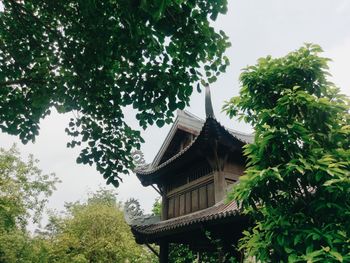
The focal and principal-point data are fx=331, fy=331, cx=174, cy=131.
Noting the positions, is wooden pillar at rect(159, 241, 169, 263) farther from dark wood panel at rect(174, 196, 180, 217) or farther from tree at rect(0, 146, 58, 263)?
tree at rect(0, 146, 58, 263)

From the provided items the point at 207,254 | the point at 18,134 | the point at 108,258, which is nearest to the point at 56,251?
the point at 108,258

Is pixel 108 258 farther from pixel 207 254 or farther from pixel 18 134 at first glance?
pixel 18 134

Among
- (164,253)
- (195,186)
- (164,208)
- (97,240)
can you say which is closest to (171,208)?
(164,208)

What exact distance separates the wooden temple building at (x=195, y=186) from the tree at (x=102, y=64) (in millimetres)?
4538

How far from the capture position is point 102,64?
4.73 m

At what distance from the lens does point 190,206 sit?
12.5m

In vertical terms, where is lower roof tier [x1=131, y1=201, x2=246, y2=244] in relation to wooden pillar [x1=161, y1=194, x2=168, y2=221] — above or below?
below

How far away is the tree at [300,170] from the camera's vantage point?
3984mm

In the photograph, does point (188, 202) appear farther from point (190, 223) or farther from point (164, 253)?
point (190, 223)

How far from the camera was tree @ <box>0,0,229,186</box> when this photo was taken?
4055 mm

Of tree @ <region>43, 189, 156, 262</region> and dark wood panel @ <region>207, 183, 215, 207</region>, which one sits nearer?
dark wood panel @ <region>207, 183, 215, 207</region>

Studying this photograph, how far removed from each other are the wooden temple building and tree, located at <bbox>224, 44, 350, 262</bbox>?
3.99m

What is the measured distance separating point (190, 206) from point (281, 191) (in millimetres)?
8038

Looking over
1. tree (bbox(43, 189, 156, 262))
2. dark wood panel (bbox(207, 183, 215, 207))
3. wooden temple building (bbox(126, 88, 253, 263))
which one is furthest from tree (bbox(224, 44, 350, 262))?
tree (bbox(43, 189, 156, 262))
